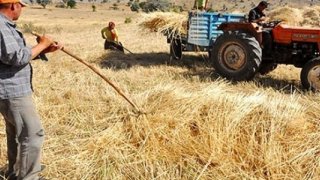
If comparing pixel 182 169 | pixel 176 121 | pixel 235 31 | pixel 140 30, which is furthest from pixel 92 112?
pixel 140 30

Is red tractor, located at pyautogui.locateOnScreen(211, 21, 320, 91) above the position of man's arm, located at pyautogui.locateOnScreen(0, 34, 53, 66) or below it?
below

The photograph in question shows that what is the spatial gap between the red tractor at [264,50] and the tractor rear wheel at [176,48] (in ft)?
6.19

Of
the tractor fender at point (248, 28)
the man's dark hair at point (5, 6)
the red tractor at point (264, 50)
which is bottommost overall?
the red tractor at point (264, 50)

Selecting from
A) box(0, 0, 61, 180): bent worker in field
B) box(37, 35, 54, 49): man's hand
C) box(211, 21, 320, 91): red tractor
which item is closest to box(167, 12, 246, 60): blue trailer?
box(211, 21, 320, 91): red tractor

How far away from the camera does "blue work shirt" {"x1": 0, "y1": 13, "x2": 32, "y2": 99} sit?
362 cm

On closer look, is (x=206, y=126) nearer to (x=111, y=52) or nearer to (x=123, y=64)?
(x=123, y=64)

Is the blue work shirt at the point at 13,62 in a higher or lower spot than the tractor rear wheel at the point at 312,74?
higher

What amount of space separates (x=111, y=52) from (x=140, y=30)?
3.19ft

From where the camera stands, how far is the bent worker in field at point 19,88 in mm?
3658

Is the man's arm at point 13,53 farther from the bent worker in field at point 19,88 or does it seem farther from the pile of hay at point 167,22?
the pile of hay at point 167,22

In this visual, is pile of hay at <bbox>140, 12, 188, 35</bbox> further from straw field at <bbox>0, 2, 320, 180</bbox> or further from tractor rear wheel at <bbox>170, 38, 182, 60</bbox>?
straw field at <bbox>0, 2, 320, 180</bbox>

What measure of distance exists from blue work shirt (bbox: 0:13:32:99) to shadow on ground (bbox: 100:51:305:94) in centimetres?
513

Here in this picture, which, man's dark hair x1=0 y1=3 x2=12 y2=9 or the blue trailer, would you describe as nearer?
man's dark hair x1=0 y1=3 x2=12 y2=9

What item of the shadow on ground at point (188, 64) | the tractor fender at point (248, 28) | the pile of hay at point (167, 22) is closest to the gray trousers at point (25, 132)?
the shadow on ground at point (188, 64)
